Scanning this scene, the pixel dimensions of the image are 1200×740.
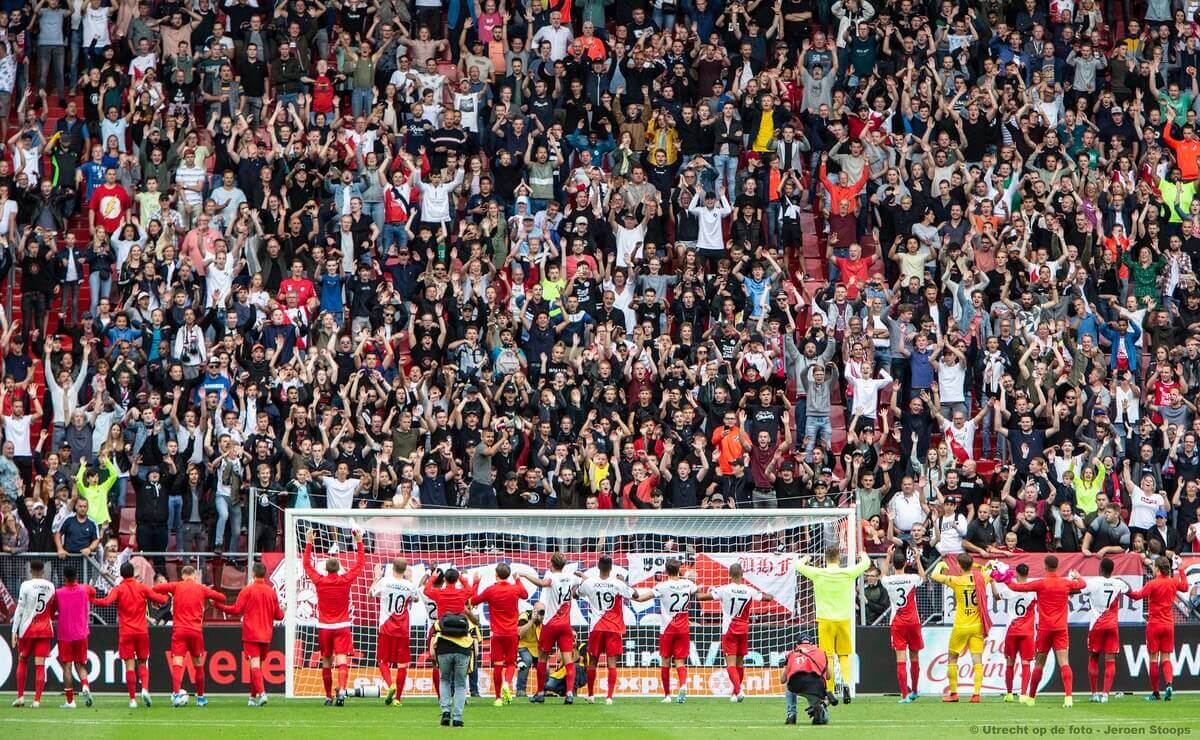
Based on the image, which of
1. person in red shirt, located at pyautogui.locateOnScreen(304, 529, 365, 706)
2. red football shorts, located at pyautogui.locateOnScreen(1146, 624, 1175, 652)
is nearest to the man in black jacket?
person in red shirt, located at pyautogui.locateOnScreen(304, 529, 365, 706)

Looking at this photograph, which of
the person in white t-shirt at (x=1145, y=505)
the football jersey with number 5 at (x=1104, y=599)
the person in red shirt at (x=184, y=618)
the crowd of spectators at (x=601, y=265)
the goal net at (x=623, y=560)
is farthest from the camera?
the person in white t-shirt at (x=1145, y=505)

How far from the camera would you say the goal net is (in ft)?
81.0

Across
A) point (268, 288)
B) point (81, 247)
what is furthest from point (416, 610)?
point (81, 247)

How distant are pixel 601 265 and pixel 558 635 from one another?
28.8 feet

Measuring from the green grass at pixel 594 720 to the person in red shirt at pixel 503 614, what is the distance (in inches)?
22.9

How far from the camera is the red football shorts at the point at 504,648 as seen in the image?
74.2 feet

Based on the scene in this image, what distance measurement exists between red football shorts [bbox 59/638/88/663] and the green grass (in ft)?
1.92

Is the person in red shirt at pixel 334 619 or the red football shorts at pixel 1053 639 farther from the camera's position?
the red football shorts at pixel 1053 639

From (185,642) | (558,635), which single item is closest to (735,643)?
(558,635)

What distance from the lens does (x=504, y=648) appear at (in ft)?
74.4

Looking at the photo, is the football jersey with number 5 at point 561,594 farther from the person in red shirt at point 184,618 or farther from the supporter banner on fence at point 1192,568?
the supporter banner on fence at point 1192,568

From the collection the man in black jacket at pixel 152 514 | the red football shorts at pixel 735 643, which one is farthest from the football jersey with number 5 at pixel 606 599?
the man in black jacket at pixel 152 514

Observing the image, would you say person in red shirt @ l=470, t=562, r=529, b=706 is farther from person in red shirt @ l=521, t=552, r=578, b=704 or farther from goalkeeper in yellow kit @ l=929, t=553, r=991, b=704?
goalkeeper in yellow kit @ l=929, t=553, r=991, b=704

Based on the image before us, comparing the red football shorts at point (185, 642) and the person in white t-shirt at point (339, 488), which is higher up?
the person in white t-shirt at point (339, 488)
